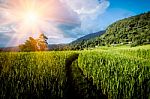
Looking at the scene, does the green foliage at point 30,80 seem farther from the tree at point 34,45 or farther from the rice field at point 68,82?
the tree at point 34,45

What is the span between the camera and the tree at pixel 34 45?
9478 cm

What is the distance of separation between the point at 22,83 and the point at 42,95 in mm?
1874

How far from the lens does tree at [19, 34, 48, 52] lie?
311ft

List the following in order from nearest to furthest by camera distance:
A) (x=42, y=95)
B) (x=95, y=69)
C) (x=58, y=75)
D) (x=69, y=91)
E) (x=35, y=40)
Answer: (x=42, y=95) < (x=69, y=91) < (x=58, y=75) < (x=95, y=69) < (x=35, y=40)

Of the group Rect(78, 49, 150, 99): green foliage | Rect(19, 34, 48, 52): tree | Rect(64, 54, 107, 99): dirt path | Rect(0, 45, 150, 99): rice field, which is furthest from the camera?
Rect(19, 34, 48, 52): tree

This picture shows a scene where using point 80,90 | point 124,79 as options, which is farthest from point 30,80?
point 124,79

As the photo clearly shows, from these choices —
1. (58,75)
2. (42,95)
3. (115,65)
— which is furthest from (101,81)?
(42,95)

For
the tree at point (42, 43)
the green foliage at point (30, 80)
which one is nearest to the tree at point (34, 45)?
the tree at point (42, 43)

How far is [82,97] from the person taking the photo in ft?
71.1

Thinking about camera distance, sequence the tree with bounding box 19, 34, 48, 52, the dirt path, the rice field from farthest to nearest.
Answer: the tree with bounding box 19, 34, 48, 52
the dirt path
the rice field

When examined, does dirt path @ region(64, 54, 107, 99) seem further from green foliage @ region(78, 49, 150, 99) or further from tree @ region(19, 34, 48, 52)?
tree @ region(19, 34, 48, 52)

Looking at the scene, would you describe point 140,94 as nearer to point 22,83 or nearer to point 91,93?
point 91,93

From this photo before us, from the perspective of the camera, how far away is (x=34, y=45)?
98.1m

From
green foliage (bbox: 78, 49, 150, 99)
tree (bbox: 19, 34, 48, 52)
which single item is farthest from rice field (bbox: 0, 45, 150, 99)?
tree (bbox: 19, 34, 48, 52)
